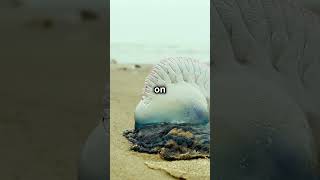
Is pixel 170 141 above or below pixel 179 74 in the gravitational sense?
below

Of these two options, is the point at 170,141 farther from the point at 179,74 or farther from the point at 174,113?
the point at 179,74

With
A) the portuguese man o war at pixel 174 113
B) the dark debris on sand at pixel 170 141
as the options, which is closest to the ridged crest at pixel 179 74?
the portuguese man o war at pixel 174 113

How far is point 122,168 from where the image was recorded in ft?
6.73

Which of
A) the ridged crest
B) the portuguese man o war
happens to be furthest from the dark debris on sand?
the ridged crest

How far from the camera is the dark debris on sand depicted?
2.05 m

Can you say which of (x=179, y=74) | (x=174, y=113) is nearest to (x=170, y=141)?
(x=174, y=113)

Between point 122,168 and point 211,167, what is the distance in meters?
0.31

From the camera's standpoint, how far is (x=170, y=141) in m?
2.07

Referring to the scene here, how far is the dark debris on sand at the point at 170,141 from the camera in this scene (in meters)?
2.05

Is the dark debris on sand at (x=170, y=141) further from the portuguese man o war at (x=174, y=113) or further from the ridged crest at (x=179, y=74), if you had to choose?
the ridged crest at (x=179, y=74)
